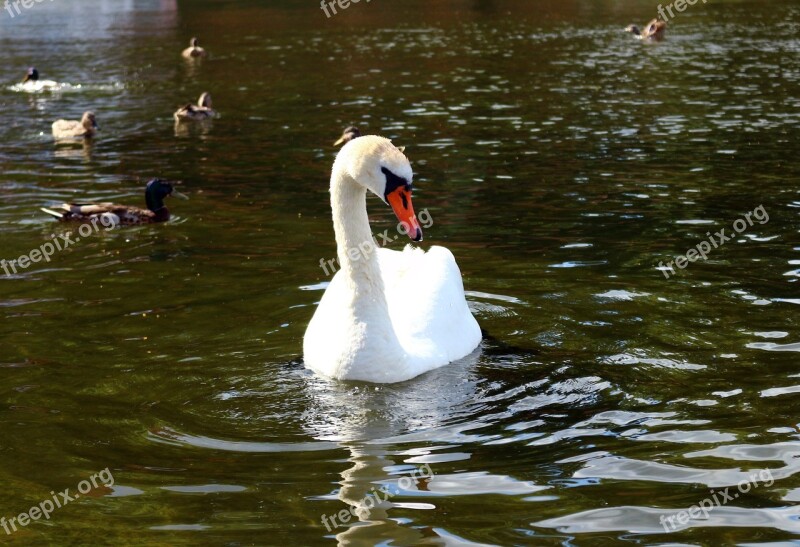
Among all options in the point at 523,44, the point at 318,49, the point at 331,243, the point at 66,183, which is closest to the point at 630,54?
the point at 523,44

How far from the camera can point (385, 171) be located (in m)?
9.35

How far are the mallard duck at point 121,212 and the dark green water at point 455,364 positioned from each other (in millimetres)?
290

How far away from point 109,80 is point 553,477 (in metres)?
30.4

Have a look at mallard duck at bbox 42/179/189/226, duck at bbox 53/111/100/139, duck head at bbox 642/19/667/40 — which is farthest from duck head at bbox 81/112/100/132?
duck head at bbox 642/19/667/40

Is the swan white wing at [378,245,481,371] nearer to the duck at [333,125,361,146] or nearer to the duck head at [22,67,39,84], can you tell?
the duck at [333,125,361,146]

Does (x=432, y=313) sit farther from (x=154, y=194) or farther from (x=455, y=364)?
(x=154, y=194)

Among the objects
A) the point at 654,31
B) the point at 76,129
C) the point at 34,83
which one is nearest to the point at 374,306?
the point at 76,129

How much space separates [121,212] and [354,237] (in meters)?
8.03

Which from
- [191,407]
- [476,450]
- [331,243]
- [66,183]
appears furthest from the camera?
[66,183]

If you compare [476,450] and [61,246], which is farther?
[61,246]

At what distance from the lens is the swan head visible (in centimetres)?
925

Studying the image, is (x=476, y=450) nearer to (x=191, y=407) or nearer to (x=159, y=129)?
(x=191, y=407)

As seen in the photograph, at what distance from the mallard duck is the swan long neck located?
7697 mm

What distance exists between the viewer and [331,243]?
15.0 m
